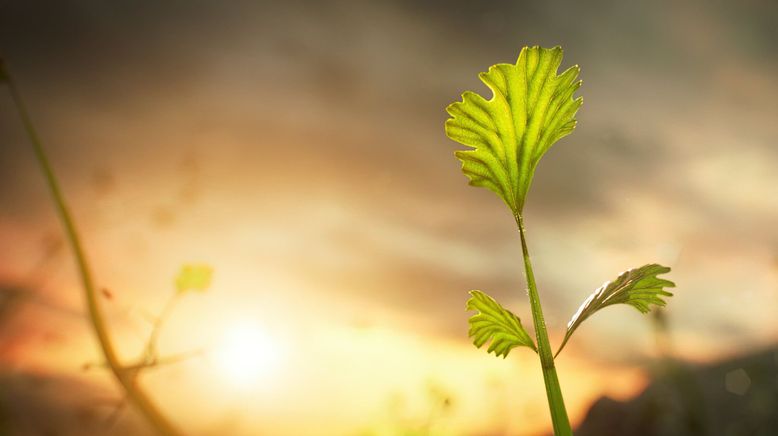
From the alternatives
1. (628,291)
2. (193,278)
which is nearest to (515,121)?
(628,291)

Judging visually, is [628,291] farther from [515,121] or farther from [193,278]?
[193,278]

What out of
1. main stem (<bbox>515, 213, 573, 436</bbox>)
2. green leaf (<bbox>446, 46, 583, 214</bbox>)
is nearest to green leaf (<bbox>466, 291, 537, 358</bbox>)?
main stem (<bbox>515, 213, 573, 436</bbox>)

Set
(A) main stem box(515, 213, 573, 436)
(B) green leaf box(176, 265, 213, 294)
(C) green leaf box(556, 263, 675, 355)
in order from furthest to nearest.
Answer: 1. (B) green leaf box(176, 265, 213, 294)
2. (C) green leaf box(556, 263, 675, 355)
3. (A) main stem box(515, 213, 573, 436)

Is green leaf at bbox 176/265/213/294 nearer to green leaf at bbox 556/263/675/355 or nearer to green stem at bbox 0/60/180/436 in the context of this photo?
green stem at bbox 0/60/180/436

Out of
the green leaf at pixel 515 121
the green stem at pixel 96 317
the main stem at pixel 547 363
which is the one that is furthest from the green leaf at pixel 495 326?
the green stem at pixel 96 317

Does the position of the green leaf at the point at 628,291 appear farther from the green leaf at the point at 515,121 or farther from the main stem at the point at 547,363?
the green leaf at the point at 515,121

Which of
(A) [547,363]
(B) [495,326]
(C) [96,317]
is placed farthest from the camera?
(C) [96,317]
